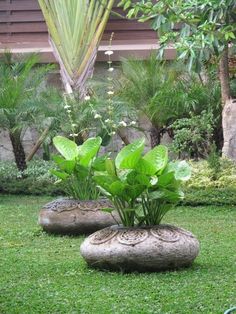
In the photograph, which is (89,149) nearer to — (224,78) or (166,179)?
(166,179)

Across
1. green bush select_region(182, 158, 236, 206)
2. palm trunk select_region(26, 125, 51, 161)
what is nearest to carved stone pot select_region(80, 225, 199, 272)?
green bush select_region(182, 158, 236, 206)

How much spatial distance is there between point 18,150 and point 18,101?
0.91m

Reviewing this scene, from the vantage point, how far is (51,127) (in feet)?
45.4

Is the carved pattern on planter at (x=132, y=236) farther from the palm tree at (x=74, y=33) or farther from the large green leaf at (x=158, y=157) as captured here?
the palm tree at (x=74, y=33)

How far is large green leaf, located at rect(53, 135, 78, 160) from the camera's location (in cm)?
847

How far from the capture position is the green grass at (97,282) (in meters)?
5.55

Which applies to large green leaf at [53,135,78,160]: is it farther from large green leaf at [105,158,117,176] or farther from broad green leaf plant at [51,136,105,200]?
large green leaf at [105,158,117,176]

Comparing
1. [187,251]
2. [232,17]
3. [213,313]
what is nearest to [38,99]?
[187,251]

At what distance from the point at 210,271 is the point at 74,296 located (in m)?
1.36

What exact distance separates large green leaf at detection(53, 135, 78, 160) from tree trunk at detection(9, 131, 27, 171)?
5220 millimetres

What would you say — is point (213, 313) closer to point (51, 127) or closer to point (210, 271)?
point (210, 271)

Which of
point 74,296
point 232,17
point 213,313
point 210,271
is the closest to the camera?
point 232,17

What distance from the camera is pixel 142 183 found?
267 inches

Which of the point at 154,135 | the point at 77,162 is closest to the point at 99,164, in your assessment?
the point at 77,162
